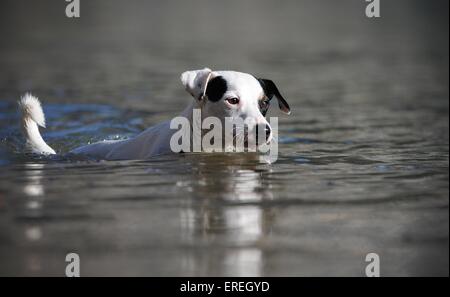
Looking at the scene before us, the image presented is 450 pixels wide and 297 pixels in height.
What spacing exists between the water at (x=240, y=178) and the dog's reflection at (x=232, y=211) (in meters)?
0.01

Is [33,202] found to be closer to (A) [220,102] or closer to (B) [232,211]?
(B) [232,211]

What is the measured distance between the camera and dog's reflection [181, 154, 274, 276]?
3.99 m

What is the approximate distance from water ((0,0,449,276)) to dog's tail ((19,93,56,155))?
1.01 ft

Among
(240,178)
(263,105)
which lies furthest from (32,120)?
(240,178)

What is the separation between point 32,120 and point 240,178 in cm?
230

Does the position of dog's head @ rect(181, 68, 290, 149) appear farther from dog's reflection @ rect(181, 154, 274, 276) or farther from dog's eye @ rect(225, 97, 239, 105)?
dog's reflection @ rect(181, 154, 274, 276)

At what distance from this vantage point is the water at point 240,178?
4.02 metres

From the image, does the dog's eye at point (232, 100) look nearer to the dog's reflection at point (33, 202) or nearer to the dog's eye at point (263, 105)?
the dog's eye at point (263, 105)

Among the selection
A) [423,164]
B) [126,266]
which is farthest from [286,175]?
[126,266]

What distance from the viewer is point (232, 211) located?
189 inches

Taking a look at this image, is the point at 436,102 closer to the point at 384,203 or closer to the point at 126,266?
the point at 384,203

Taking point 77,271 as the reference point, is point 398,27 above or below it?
above
